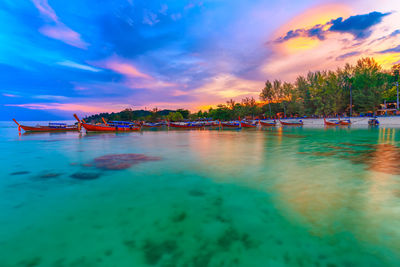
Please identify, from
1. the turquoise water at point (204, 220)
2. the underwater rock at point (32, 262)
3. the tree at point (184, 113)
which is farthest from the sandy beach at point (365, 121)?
the tree at point (184, 113)

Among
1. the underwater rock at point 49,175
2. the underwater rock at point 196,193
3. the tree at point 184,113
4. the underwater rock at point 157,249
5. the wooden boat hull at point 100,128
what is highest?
the tree at point 184,113

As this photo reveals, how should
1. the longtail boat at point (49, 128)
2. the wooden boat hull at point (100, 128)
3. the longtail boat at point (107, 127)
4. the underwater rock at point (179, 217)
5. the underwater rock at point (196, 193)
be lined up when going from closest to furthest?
the underwater rock at point (179, 217) < the underwater rock at point (196, 193) < the wooden boat hull at point (100, 128) < the longtail boat at point (107, 127) < the longtail boat at point (49, 128)

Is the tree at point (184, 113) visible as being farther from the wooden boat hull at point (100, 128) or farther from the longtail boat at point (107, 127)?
the wooden boat hull at point (100, 128)

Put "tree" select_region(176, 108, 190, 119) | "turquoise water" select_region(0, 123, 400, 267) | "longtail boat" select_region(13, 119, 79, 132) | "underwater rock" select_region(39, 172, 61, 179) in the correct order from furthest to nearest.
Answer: "tree" select_region(176, 108, 190, 119)
"longtail boat" select_region(13, 119, 79, 132)
"underwater rock" select_region(39, 172, 61, 179)
"turquoise water" select_region(0, 123, 400, 267)

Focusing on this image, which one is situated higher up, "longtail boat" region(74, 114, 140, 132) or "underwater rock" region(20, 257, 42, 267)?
"longtail boat" region(74, 114, 140, 132)

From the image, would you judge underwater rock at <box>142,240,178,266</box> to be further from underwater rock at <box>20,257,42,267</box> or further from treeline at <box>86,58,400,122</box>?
treeline at <box>86,58,400,122</box>

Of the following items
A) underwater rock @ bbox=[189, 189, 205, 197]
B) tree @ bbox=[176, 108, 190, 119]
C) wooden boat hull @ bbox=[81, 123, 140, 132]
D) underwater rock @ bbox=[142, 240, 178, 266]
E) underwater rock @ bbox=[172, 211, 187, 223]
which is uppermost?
tree @ bbox=[176, 108, 190, 119]

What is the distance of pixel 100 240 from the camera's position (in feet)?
11.1

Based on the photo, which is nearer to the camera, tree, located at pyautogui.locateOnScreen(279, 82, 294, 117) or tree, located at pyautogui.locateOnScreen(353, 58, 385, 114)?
tree, located at pyautogui.locateOnScreen(353, 58, 385, 114)

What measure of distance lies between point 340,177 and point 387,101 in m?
78.0

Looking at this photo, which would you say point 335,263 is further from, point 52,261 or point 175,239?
point 52,261

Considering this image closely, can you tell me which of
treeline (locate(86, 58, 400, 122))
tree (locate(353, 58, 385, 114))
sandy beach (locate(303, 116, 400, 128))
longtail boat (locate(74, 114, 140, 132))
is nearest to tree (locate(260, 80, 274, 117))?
treeline (locate(86, 58, 400, 122))

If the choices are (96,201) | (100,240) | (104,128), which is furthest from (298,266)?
(104,128)

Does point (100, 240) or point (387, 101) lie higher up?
point (387, 101)
